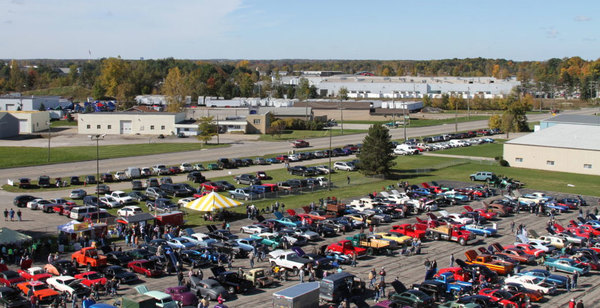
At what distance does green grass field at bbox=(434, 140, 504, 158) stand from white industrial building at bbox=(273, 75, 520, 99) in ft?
269

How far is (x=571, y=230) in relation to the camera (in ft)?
123

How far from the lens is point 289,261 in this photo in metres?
29.5

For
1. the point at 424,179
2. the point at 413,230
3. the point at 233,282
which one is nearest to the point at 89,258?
the point at 233,282

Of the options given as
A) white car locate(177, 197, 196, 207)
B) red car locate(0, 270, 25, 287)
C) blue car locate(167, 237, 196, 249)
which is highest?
white car locate(177, 197, 196, 207)

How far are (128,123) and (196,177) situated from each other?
4377cm

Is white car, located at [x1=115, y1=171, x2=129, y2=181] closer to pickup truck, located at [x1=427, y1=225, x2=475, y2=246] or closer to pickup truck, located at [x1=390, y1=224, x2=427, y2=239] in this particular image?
pickup truck, located at [x1=390, y1=224, x2=427, y2=239]

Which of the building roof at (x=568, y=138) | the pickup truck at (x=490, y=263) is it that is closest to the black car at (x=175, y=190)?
the pickup truck at (x=490, y=263)

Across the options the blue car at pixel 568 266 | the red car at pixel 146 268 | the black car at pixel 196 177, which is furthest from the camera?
the black car at pixel 196 177

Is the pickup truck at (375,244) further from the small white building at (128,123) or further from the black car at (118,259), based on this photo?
the small white building at (128,123)

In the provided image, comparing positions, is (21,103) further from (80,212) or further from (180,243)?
(180,243)

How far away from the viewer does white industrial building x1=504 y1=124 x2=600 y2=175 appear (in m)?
61.6

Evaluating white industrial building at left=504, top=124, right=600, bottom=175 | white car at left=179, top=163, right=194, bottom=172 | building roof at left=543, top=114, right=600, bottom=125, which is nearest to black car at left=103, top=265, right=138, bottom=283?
white car at left=179, top=163, right=194, bottom=172

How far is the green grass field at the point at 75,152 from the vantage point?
66.6m

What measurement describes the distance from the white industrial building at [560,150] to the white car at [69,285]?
172 feet
